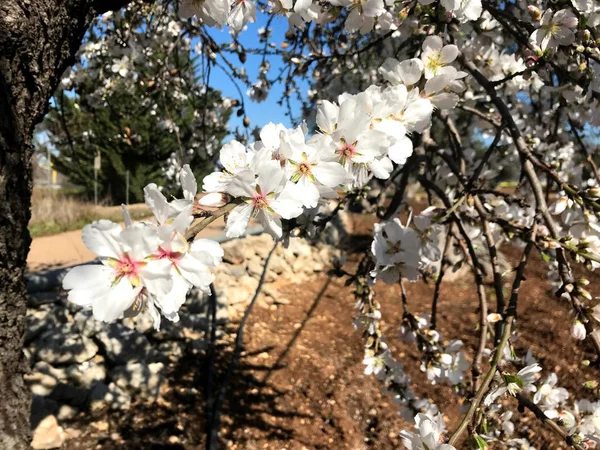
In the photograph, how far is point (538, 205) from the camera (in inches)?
50.7

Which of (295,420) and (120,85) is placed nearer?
(295,420)

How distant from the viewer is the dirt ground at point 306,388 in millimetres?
2420

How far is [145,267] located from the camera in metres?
0.65

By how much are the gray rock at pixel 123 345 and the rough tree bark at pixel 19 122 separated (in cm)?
135

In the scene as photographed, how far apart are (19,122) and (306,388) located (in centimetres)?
242

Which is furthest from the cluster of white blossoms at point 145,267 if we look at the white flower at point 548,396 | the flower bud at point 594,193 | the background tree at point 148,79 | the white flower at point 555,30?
the background tree at point 148,79

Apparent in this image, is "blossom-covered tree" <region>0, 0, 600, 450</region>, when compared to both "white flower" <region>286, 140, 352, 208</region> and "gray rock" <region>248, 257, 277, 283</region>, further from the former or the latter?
"gray rock" <region>248, 257, 277, 283</region>

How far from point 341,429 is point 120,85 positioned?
3267mm

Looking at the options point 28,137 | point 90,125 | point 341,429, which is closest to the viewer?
point 28,137

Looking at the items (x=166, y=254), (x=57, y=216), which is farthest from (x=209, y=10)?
(x=57, y=216)

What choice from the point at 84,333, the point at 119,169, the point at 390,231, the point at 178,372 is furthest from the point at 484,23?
the point at 119,169

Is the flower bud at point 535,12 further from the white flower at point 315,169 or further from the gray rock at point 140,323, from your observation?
the gray rock at point 140,323

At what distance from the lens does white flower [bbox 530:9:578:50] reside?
1191 millimetres

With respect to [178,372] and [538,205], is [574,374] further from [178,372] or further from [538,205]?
[178,372]
